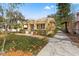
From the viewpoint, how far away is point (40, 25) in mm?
4250

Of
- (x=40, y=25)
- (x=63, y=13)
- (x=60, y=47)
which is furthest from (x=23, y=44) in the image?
(x=63, y=13)

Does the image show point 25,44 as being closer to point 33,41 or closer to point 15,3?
point 33,41

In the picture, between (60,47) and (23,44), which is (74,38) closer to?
(60,47)

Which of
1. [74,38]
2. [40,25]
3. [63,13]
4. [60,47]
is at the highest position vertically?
[63,13]

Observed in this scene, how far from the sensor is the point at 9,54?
4.23 metres

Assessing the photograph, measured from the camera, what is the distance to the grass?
4.26m

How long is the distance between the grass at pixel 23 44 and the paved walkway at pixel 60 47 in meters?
0.09

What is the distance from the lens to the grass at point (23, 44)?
4258mm

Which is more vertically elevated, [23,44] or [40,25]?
[40,25]

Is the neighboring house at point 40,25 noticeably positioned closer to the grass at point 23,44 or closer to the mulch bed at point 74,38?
the grass at point 23,44

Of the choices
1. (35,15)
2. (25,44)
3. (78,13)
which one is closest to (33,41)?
(25,44)

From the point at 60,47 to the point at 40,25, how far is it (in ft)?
1.47

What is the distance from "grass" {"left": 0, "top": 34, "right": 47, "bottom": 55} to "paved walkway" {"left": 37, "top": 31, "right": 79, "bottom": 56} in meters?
0.09

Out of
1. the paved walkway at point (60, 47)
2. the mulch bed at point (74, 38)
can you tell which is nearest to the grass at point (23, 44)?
the paved walkway at point (60, 47)
